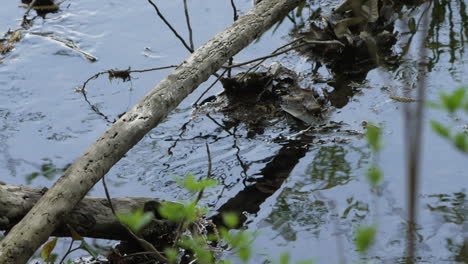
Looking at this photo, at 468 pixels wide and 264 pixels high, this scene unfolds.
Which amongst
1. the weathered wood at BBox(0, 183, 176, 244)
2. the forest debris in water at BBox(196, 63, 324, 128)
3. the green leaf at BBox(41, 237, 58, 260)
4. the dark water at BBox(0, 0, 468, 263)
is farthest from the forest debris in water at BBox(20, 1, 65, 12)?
the green leaf at BBox(41, 237, 58, 260)

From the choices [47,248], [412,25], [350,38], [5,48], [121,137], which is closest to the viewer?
[47,248]

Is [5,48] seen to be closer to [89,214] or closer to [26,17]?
[26,17]

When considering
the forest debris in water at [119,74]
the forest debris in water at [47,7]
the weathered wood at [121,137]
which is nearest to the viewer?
the weathered wood at [121,137]

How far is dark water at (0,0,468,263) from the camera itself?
116 inches

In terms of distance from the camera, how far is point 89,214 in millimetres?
2707

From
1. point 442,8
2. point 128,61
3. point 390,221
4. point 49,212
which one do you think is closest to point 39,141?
point 128,61

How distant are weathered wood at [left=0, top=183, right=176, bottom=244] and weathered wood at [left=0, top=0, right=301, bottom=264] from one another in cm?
12

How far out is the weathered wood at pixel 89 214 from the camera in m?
2.59

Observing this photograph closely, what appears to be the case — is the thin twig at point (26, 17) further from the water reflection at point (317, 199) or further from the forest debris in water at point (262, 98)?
the water reflection at point (317, 199)

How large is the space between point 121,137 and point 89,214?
0.34m

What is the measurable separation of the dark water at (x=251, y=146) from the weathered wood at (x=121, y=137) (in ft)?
1.42

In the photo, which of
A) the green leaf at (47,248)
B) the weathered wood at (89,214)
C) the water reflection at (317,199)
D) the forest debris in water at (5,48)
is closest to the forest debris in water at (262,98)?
the water reflection at (317,199)

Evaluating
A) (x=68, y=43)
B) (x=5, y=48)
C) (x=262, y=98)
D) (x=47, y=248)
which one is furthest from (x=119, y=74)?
(x=47, y=248)

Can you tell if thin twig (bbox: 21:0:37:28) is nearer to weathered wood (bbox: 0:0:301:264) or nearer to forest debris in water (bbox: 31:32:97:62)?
forest debris in water (bbox: 31:32:97:62)
